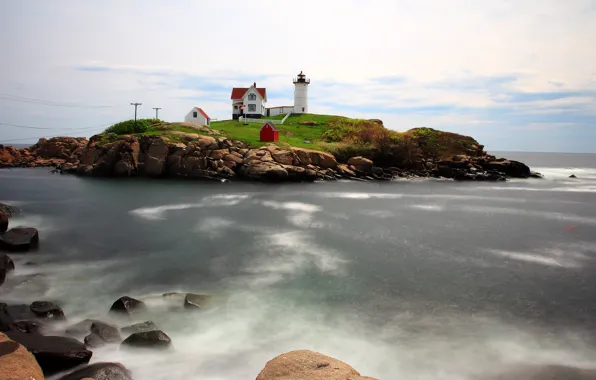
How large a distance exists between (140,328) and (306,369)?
762 cm

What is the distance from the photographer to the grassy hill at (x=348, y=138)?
64875mm

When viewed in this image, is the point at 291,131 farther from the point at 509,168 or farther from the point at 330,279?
the point at 330,279

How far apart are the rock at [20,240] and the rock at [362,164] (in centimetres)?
4762

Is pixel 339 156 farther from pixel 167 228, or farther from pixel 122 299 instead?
pixel 122 299

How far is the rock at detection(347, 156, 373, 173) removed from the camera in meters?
63.4

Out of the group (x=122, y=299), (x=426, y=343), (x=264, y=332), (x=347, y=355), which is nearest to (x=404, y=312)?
(x=426, y=343)

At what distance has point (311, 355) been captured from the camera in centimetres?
830

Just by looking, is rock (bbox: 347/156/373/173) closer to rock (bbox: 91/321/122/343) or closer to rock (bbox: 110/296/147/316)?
rock (bbox: 110/296/147/316)

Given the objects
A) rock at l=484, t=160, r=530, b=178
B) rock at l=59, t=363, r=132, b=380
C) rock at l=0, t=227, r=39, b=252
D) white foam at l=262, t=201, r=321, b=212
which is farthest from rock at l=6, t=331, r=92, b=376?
rock at l=484, t=160, r=530, b=178

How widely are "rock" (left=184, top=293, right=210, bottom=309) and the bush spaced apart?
54121 millimetres

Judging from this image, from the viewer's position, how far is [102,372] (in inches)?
405

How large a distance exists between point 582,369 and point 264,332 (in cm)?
970

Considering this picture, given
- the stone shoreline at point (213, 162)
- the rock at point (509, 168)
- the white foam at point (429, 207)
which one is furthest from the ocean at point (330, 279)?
the rock at point (509, 168)

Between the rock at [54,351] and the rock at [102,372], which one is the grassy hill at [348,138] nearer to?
the rock at [54,351]
